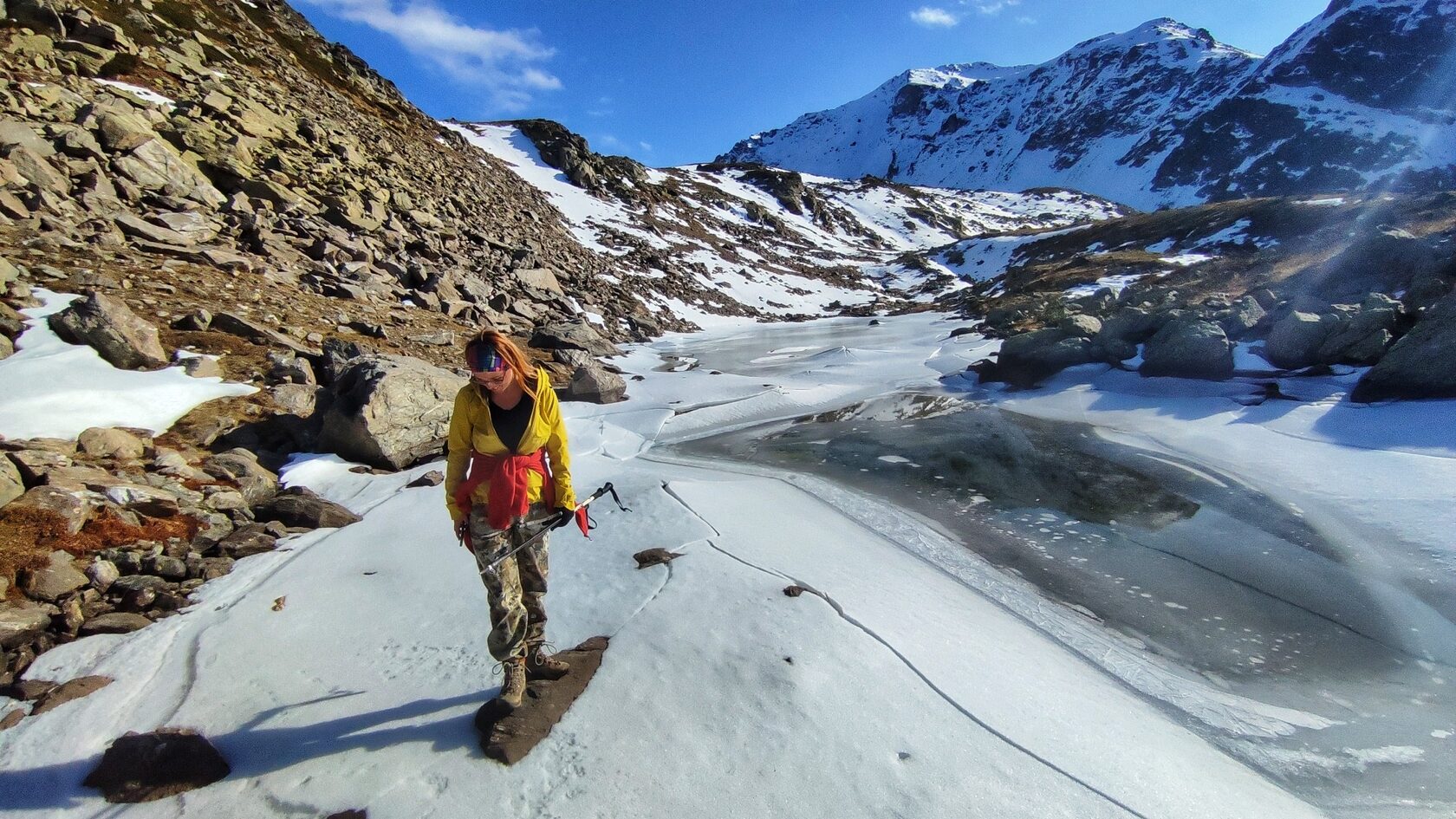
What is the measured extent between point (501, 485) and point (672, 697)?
1642 mm

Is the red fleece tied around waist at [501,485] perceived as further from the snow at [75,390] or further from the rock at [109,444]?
the snow at [75,390]

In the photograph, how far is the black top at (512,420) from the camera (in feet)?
10.4

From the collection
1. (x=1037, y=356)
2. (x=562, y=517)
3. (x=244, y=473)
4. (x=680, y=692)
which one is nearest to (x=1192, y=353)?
(x=1037, y=356)

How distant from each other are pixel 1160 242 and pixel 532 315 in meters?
42.1

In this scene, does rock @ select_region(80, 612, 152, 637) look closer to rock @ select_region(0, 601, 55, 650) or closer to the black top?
rock @ select_region(0, 601, 55, 650)

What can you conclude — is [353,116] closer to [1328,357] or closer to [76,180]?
[76,180]

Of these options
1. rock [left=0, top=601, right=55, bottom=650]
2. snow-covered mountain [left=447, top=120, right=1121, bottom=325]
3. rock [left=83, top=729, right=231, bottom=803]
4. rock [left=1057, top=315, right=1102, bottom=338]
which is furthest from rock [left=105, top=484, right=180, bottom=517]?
snow-covered mountain [left=447, top=120, right=1121, bottom=325]

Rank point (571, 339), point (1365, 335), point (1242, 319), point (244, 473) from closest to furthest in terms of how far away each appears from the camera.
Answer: point (244, 473) → point (1365, 335) → point (1242, 319) → point (571, 339)

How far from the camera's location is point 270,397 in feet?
25.4

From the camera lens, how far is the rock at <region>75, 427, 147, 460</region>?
557cm

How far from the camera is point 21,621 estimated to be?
11.9 feet

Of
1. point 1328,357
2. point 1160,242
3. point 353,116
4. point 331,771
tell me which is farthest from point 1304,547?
point 1160,242

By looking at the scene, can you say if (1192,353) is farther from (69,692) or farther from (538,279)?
(538,279)

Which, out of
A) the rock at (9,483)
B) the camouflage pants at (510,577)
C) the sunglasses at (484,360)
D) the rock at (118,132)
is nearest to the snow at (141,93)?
the rock at (118,132)
